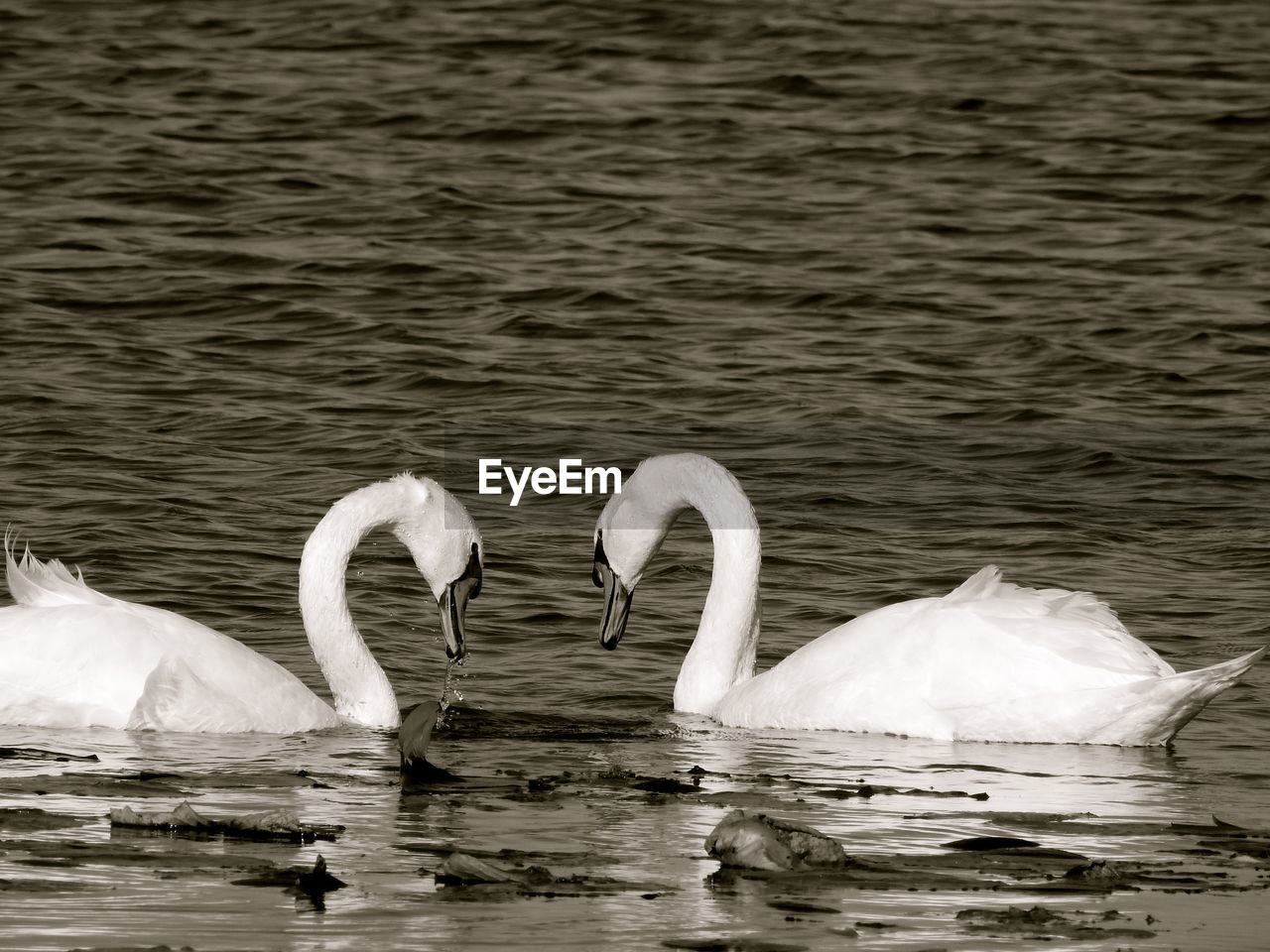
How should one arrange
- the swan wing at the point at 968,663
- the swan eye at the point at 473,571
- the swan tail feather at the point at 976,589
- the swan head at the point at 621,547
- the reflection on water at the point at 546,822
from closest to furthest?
1. the reflection on water at the point at 546,822
2. the swan wing at the point at 968,663
3. the swan tail feather at the point at 976,589
4. the swan eye at the point at 473,571
5. the swan head at the point at 621,547

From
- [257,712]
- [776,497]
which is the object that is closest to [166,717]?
[257,712]

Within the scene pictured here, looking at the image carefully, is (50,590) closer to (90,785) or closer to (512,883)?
(90,785)

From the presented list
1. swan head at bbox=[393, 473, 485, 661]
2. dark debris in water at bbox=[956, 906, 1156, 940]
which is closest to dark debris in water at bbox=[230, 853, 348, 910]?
dark debris in water at bbox=[956, 906, 1156, 940]

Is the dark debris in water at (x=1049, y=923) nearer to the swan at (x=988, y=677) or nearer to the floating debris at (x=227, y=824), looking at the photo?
the floating debris at (x=227, y=824)

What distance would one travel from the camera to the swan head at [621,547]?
11.3 m

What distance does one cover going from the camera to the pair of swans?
9.63 metres

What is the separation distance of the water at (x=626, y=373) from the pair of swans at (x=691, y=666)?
0.16 metres

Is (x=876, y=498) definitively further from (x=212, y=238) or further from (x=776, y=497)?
(x=212, y=238)

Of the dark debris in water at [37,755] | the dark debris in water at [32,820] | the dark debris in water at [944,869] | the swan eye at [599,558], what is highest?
the swan eye at [599,558]

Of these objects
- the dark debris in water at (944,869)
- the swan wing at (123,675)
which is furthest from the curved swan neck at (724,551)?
the dark debris in water at (944,869)

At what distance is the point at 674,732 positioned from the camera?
10406mm

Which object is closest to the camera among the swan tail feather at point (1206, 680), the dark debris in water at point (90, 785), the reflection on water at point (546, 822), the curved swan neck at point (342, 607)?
the reflection on water at point (546, 822)

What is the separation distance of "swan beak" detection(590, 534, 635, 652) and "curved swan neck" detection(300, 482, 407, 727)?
3.97ft

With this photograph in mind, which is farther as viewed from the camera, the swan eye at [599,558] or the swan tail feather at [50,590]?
the swan eye at [599,558]
